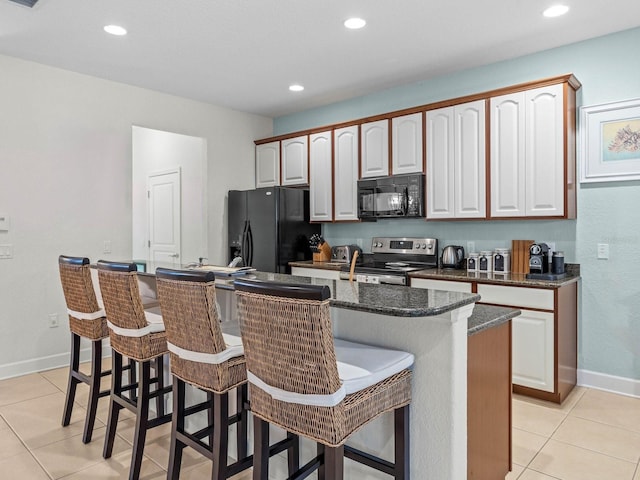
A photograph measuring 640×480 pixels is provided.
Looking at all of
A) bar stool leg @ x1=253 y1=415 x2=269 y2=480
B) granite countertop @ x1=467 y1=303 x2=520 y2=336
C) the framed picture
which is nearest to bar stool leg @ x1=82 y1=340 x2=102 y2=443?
bar stool leg @ x1=253 y1=415 x2=269 y2=480

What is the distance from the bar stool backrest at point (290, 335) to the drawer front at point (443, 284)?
231cm

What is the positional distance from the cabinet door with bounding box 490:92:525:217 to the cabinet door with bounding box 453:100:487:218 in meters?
0.09

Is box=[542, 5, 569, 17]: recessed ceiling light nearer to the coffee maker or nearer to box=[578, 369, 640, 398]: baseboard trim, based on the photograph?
the coffee maker

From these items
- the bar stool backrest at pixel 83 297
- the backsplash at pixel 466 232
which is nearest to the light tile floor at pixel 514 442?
the bar stool backrest at pixel 83 297

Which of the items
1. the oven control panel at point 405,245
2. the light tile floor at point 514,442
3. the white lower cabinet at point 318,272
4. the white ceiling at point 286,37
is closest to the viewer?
the light tile floor at point 514,442

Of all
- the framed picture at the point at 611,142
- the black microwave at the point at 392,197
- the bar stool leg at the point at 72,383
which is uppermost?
the framed picture at the point at 611,142

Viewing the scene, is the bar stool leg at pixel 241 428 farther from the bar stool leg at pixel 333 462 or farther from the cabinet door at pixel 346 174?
the cabinet door at pixel 346 174

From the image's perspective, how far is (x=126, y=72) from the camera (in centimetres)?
412

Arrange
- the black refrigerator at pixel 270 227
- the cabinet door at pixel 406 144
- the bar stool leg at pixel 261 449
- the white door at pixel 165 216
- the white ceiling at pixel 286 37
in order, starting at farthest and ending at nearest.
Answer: the white door at pixel 165 216 < the black refrigerator at pixel 270 227 < the cabinet door at pixel 406 144 < the white ceiling at pixel 286 37 < the bar stool leg at pixel 261 449

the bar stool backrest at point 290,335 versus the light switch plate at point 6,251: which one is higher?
the light switch plate at point 6,251

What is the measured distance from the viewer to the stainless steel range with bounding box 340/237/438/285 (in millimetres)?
3908

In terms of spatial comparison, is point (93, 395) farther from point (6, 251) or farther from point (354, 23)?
point (354, 23)

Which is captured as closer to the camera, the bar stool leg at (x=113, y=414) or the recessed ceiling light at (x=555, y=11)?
the bar stool leg at (x=113, y=414)

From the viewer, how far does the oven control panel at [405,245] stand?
4.31 m
